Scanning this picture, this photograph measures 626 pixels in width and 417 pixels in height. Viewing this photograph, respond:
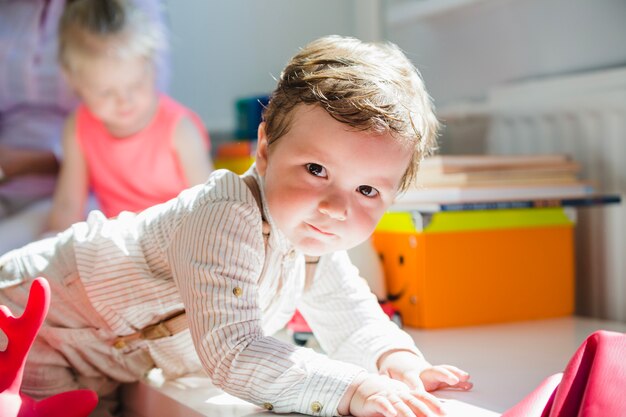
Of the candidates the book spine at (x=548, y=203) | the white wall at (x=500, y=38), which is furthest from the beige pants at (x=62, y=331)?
the white wall at (x=500, y=38)

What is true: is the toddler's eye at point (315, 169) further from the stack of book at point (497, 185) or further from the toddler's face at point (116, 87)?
the toddler's face at point (116, 87)

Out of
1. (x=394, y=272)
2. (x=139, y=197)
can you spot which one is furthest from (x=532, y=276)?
(x=139, y=197)

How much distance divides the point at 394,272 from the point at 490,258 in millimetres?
154

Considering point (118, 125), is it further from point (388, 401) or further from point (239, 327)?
point (388, 401)

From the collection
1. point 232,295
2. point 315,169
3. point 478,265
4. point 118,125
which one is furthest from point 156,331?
point 118,125

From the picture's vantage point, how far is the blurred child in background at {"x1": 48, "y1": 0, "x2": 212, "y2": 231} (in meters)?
1.57

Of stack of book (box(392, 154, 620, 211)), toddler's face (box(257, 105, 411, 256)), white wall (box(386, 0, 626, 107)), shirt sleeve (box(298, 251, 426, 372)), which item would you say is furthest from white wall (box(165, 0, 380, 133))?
toddler's face (box(257, 105, 411, 256))

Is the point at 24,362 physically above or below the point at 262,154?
below

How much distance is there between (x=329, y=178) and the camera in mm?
811

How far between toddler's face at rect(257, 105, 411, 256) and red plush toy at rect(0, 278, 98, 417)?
0.25m

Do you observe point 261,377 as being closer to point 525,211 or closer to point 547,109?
point 525,211

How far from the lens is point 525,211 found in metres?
1.35

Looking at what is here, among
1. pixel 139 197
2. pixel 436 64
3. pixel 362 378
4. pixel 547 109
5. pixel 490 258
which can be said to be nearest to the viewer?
pixel 362 378

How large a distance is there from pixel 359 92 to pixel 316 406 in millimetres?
299
